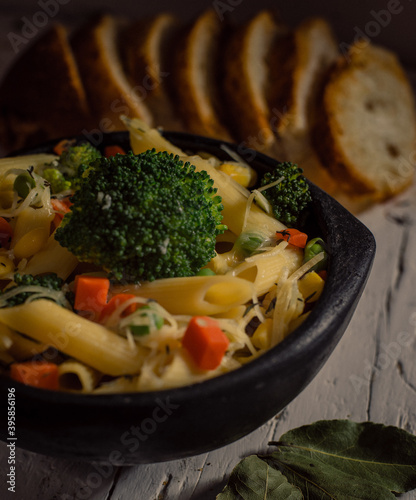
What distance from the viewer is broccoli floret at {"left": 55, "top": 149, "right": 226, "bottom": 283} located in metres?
2.26

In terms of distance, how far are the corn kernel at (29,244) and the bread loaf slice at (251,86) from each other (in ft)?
8.20

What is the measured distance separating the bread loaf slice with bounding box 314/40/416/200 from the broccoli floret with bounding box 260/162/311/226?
1977mm

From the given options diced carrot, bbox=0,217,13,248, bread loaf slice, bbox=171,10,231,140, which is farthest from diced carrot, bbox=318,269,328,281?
bread loaf slice, bbox=171,10,231,140

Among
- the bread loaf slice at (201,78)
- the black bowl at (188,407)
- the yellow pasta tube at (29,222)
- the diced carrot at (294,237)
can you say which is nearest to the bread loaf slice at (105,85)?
the bread loaf slice at (201,78)

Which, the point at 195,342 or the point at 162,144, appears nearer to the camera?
the point at 195,342

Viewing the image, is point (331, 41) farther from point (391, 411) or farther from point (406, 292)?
point (391, 411)

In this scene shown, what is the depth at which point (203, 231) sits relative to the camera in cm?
236

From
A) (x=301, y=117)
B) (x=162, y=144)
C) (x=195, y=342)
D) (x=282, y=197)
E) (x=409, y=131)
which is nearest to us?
(x=195, y=342)

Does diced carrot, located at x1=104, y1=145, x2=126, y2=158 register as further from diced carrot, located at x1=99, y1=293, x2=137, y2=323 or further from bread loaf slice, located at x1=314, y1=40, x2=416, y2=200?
bread loaf slice, located at x1=314, y1=40, x2=416, y2=200

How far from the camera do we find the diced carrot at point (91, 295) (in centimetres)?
219

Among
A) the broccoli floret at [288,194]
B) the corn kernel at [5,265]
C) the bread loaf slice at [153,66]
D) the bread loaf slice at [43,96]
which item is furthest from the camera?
the bread loaf slice at [153,66]

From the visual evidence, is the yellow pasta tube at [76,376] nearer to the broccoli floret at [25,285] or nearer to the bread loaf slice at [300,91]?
the broccoli floret at [25,285]

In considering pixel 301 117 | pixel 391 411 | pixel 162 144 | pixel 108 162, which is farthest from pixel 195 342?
pixel 301 117

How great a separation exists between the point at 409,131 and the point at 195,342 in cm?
393
